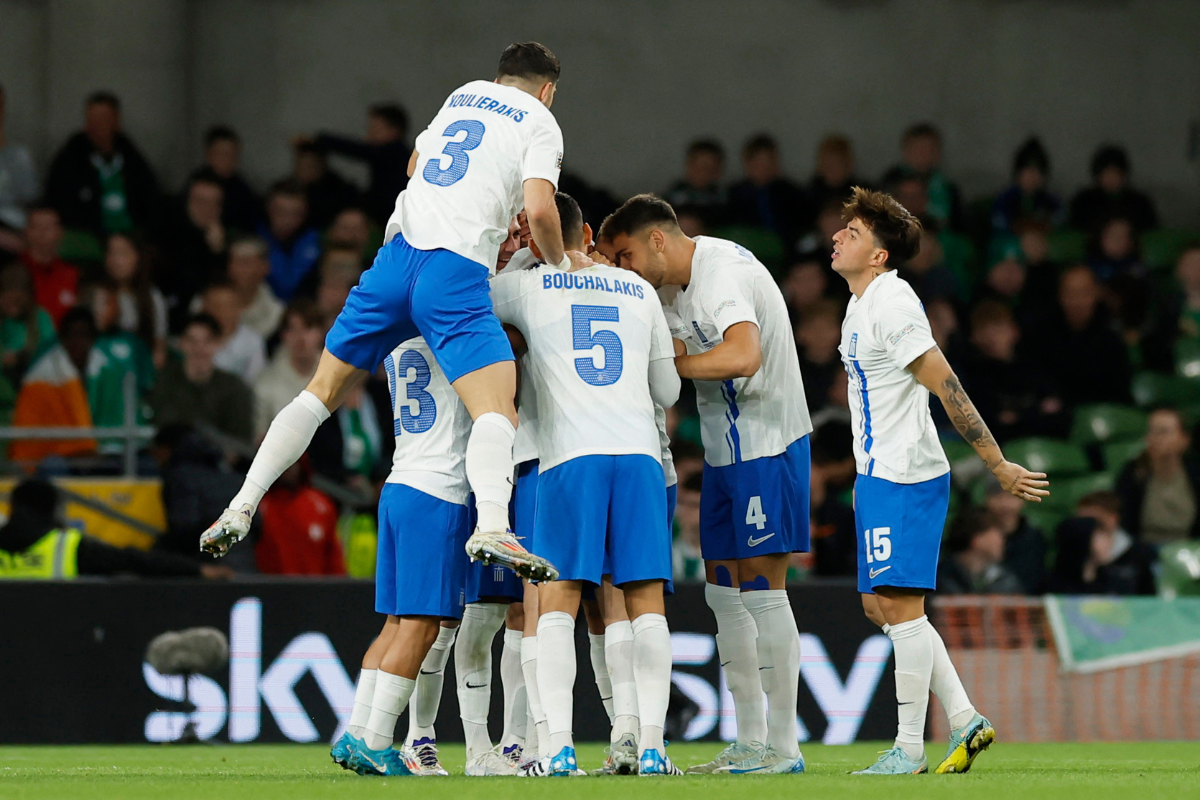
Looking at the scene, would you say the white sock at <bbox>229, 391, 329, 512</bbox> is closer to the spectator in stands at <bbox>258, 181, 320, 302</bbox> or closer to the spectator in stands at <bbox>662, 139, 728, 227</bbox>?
the spectator in stands at <bbox>258, 181, 320, 302</bbox>

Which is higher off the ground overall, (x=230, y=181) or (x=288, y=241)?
(x=230, y=181)

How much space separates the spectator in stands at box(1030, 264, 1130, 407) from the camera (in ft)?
45.0

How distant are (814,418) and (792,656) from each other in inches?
208

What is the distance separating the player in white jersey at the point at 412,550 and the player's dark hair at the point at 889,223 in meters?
1.76

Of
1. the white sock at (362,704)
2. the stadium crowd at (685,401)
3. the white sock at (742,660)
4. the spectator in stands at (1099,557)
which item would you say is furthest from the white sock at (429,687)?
the spectator in stands at (1099,557)

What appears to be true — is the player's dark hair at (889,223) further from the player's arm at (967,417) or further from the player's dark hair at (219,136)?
the player's dark hair at (219,136)

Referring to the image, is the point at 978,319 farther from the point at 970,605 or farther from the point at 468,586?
the point at 468,586

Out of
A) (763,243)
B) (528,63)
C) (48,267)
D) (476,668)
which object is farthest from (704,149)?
(476,668)

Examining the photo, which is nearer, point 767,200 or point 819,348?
point 819,348

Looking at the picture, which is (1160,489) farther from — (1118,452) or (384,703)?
(384,703)

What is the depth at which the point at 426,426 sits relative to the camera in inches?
252

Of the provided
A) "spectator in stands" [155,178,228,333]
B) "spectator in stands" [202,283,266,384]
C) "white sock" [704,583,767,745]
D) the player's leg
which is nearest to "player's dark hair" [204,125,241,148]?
"spectator in stands" [155,178,228,333]

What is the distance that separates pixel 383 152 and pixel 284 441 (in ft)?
26.5

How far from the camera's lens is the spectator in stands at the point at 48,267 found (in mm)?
13298
